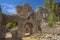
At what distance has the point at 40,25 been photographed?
918 inches

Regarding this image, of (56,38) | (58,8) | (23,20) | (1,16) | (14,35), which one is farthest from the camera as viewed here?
(58,8)

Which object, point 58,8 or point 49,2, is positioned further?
point 58,8

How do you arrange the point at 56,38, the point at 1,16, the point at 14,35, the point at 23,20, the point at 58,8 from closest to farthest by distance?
1. the point at 56,38
2. the point at 14,35
3. the point at 1,16
4. the point at 23,20
5. the point at 58,8

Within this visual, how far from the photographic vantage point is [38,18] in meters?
23.5

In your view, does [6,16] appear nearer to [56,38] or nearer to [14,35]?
[14,35]

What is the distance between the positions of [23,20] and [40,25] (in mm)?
2837

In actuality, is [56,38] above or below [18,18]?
below

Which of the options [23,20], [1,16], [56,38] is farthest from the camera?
[23,20]

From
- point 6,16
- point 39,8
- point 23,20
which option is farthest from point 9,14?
point 39,8

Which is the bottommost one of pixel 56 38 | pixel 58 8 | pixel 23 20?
pixel 56 38

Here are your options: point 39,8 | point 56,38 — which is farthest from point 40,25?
point 56,38

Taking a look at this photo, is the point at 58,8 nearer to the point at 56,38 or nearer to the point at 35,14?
the point at 35,14

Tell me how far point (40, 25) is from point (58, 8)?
5.25 m

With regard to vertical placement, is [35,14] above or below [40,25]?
above
